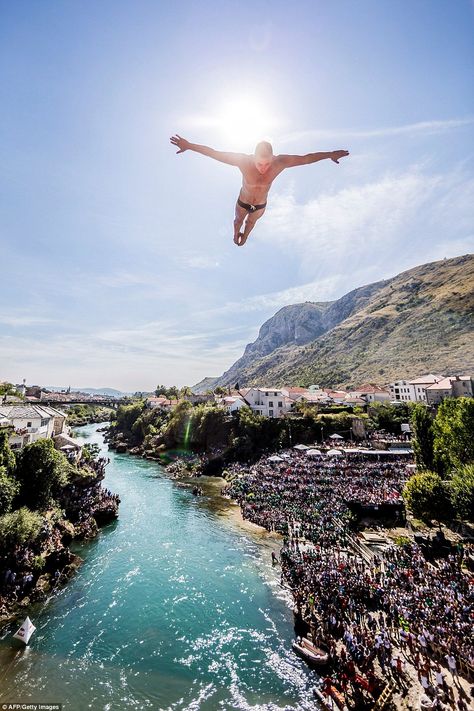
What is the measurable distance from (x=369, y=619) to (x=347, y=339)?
162 m

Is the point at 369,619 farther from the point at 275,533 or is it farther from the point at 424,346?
the point at 424,346

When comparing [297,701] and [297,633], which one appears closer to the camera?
[297,701]

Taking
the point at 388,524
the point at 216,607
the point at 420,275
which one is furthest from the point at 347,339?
the point at 216,607

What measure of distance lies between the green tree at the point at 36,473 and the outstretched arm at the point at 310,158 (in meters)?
28.6

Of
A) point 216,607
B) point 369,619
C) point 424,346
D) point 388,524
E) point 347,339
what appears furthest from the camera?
point 347,339

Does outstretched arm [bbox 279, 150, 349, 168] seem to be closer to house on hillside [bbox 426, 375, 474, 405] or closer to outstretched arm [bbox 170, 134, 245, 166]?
outstretched arm [bbox 170, 134, 245, 166]

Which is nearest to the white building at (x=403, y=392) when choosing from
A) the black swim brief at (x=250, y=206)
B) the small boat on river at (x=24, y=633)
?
the small boat on river at (x=24, y=633)

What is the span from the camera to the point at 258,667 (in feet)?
49.6

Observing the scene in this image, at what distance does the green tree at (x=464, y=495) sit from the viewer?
2264 centimetres

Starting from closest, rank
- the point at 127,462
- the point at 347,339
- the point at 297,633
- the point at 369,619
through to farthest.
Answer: the point at 369,619 < the point at 297,633 < the point at 127,462 < the point at 347,339

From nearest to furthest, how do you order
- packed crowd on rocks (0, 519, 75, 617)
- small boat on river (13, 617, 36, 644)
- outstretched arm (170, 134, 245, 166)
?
outstretched arm (170, 134, 245, 166) < small boat on river (13, 617, 36, 644) < packed crowd on rocks (0, 519, 75, 617)

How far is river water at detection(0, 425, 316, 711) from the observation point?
13781 millimetres

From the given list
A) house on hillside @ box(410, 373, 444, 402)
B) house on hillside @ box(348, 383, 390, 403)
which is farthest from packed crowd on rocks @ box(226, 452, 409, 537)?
house on hillside @ box(348, 383, 390, 403)

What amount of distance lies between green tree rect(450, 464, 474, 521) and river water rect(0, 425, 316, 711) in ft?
47.6
